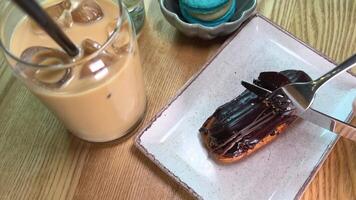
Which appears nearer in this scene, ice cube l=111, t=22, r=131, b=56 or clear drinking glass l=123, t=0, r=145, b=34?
ice cube l=111, t=22, r=131, b=56

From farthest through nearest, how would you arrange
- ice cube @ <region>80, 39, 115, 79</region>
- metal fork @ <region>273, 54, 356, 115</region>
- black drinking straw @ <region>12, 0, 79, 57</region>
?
metal fork @ <region>273, 54, 356, 115</region> < ice cube @ <region>80, 39, 115, 79</region> < black drinking straw @ <region>12, 0, 79, 57</region>

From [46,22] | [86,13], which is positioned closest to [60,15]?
[86,13]

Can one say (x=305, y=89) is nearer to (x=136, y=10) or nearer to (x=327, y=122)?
(x=327, y=122)

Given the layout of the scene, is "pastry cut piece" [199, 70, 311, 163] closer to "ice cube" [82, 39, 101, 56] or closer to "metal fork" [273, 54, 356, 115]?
"metal fork" [273, 54, 356, 115]

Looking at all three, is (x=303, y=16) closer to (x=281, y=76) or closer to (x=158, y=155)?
(x=281, y=76)

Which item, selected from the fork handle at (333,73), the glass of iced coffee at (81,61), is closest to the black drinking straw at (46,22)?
the glass of iced coffee at (81,61)

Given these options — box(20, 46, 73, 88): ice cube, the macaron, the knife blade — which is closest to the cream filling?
the macaron

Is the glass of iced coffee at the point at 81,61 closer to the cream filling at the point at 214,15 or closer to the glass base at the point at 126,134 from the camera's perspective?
the glass base at the point at 126,134

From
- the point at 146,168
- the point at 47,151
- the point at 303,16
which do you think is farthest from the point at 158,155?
the point at 303,16
